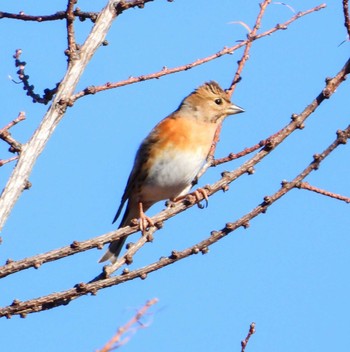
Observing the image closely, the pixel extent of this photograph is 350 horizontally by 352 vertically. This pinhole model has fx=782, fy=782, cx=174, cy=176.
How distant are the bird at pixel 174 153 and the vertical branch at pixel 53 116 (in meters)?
2.74

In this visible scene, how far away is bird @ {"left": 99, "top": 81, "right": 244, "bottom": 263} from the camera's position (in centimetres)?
633

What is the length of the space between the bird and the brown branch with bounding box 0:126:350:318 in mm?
2796

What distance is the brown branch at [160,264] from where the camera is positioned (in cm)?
313

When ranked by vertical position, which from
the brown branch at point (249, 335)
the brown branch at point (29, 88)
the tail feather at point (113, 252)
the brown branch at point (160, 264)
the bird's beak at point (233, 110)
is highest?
the bird's beak at point (233, 110)

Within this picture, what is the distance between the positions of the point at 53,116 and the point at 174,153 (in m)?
3.23

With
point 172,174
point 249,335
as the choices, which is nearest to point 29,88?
point 249,335

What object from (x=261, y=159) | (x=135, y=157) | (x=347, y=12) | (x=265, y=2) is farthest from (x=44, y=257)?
(x=135, y=157)

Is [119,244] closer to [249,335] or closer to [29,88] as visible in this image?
[29,88]

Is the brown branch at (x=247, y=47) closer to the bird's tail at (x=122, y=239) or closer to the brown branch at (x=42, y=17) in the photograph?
the brown branch at (x=42, y=17)

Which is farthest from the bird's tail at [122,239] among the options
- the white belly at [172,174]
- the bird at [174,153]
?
the white belly at [172,174]

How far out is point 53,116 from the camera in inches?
128

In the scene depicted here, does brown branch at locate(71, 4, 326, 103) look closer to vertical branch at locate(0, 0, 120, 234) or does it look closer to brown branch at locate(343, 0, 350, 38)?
vertical branch at locate(0, 0, 120, 234)

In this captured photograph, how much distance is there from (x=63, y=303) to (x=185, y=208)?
0.85 metres

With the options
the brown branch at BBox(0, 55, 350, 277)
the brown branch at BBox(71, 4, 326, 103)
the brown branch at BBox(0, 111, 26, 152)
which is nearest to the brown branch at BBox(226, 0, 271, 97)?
the brown branch at BBox(71, 4, 326, 103)
